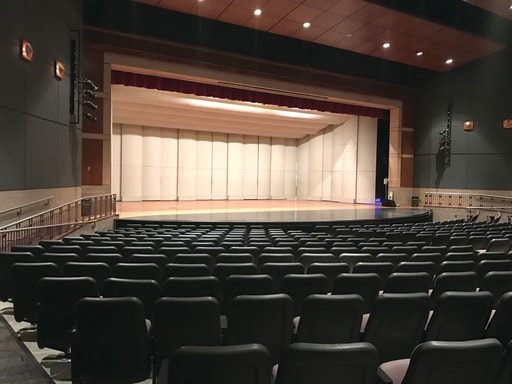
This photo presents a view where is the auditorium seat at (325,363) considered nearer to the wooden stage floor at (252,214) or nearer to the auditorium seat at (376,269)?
the auditorium seat at (376,269)

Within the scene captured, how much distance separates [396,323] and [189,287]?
4.98 ft

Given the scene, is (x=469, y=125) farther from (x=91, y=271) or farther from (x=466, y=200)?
(x=91, y=271)

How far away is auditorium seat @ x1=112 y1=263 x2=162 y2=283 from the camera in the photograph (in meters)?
3.66

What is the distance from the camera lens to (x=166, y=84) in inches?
627

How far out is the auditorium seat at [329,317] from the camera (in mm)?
2479

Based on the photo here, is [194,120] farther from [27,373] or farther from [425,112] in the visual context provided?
[27,373]

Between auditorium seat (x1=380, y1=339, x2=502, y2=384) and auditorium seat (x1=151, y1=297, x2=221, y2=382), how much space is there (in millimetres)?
1158

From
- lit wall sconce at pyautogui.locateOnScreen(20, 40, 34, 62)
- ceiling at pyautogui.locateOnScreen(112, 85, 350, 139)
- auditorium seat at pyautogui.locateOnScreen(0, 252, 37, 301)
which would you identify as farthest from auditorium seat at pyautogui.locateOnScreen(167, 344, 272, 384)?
ceiling at pyautogui.locateOnScreen(112, 85, 350, 139)

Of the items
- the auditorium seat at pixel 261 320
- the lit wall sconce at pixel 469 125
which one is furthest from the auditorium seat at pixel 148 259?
the lit wall sconce at pixel 469 125

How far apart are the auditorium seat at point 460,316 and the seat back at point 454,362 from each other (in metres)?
0.85

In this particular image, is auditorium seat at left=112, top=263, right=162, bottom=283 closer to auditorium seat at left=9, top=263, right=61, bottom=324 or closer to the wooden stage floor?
auditorium seat at left=9, top=263, right=61, bottom=324

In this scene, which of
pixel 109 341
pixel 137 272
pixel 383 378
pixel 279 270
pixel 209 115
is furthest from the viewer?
pixel 209 115

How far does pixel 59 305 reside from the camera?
294 cm

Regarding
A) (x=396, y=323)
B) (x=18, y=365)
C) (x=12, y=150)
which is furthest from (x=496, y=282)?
(x=12, y=150)
